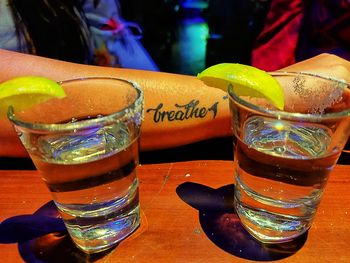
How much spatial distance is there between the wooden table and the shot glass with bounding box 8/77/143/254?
0.12ft

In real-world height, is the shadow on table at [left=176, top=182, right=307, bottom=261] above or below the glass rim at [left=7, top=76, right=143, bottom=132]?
below

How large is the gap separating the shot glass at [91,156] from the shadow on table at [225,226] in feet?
0.37

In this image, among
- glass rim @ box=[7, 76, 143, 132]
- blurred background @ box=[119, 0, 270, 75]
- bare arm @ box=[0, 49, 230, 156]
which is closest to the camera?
glass rim @ box=[7, 76, 143, 132]

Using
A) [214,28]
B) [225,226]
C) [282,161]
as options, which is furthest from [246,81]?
[214,28]

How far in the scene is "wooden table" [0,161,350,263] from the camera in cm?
56

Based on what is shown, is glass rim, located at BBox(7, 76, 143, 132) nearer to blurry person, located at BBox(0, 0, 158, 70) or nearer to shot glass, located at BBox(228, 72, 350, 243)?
shot glass, located at BBox(228, 72, 350, 243)

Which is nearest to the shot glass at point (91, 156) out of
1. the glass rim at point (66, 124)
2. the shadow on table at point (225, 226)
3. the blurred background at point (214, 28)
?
the glass rim at point (66, 124)

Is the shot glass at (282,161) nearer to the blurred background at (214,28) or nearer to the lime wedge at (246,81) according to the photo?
the lime wedge at (246,81)

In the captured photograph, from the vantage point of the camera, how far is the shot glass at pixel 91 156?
51 cm

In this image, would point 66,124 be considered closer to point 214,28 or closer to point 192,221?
point 192,221

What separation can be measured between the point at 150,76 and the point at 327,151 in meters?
0.45

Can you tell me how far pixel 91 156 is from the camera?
56 centimetres

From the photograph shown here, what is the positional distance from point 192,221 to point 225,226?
53 millimetres

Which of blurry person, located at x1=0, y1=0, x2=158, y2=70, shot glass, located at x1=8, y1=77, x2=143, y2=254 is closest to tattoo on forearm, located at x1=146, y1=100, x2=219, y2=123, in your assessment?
shot glass, located at x1=8, y1=77, x2=143, y2=254
